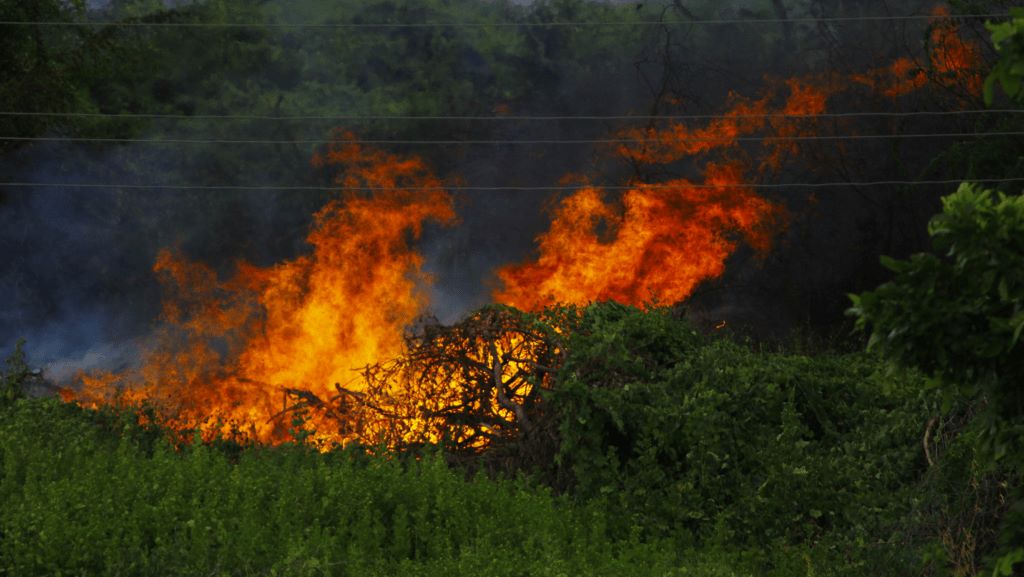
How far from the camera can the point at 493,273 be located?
83.7 ft

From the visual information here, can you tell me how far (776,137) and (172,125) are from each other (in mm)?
12286

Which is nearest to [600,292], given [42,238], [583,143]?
[583,143]

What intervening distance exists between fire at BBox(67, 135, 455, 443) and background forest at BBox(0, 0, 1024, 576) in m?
0.12

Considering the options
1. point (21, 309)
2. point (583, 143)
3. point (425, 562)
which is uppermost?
point (583, 143)

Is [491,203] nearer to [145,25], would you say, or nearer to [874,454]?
[145,25]

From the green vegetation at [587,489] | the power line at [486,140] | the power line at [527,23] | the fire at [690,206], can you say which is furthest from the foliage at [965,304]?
the power line at [527,23]

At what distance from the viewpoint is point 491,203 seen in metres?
27.0

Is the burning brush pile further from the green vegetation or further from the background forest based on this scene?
the green vegetation

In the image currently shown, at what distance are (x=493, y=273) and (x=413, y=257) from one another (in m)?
1.69

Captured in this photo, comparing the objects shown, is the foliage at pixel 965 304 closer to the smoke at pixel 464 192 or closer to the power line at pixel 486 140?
the power line at pixel 486 140

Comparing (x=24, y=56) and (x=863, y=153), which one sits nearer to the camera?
(x=24, y=56)

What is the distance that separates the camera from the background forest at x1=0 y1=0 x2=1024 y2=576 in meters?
11.8

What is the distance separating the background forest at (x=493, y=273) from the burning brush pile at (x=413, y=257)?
0.10 meters

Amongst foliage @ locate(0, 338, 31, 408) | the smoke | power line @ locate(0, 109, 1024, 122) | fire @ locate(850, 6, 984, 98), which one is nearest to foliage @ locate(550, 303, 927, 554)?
foliage @ locate(0, 338, 31, 408)
